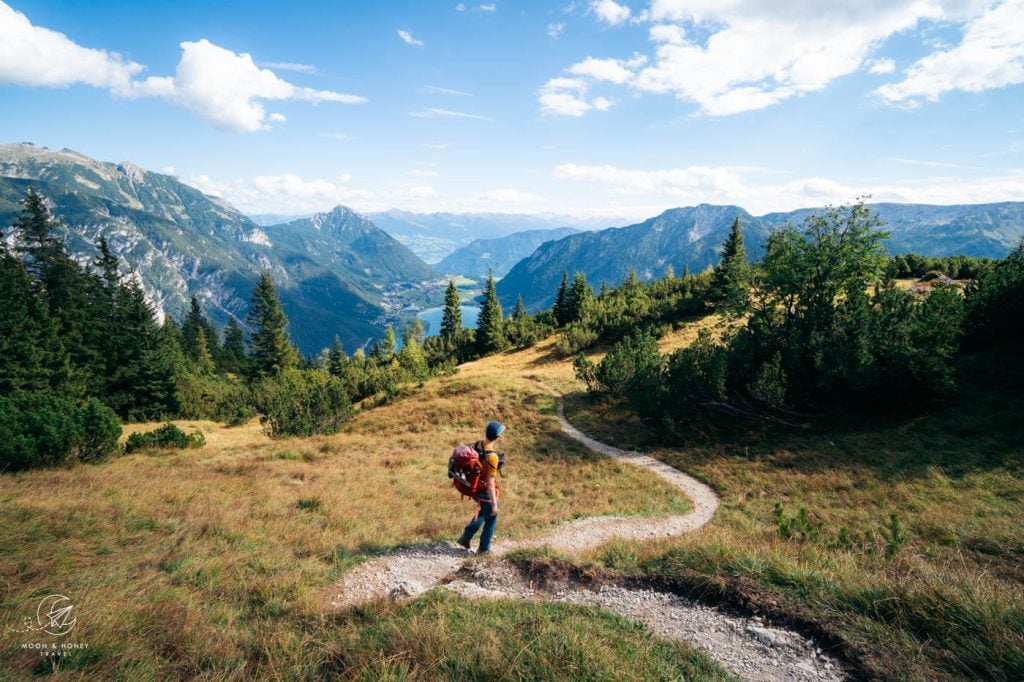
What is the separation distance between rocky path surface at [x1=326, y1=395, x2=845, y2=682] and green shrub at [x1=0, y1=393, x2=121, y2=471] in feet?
45.4

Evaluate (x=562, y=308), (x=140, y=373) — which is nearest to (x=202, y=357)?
(x=140, y=373)

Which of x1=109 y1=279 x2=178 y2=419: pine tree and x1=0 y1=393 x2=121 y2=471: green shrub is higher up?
x1=0 y1=393 x2=121 y2=471: green shrub

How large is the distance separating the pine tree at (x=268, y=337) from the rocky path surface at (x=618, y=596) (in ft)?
161

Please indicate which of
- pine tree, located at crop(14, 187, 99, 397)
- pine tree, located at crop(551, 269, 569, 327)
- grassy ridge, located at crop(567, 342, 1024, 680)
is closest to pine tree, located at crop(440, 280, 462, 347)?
pine tree, located at crop(551, 269, 569, 327)

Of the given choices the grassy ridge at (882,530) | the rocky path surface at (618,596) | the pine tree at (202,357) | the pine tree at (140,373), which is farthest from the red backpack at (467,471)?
the pine tree at (202,357)

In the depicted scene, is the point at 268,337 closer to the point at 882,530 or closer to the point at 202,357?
the point at 202,357

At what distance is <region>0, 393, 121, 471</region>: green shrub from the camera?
543 inches

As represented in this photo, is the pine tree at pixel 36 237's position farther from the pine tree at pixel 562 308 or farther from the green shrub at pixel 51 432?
the pine tree at pixel 562 308

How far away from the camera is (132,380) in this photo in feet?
137

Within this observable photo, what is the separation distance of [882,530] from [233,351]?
11017 cm

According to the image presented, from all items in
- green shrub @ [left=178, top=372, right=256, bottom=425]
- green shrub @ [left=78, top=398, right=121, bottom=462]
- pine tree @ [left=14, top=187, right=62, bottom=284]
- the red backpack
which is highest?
pine tree @ [left=14, top=187, right=62, bottom=284]

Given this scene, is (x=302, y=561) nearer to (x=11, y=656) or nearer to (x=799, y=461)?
(x=11, y=656)

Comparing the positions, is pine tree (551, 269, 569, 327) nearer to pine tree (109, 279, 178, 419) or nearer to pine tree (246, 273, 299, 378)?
pine tree (246, 273, 299, 378)

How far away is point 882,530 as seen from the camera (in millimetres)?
11852
